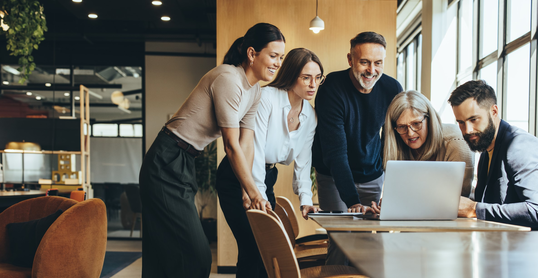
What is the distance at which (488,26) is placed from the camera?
4.66 meters

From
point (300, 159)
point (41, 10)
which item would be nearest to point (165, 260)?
point (300, 159)

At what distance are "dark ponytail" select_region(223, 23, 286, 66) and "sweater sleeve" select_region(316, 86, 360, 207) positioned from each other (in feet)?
2.10

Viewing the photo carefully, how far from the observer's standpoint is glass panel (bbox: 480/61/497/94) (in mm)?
4355

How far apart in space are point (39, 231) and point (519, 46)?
4199 millimetres

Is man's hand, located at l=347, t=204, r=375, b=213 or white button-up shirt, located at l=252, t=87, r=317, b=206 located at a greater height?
white button-up shirt, located at l=252, t=87, r=317, b=206

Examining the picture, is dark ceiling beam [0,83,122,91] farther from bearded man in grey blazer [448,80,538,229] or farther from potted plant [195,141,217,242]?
bearded man in grey blazer [448,80,538,229]

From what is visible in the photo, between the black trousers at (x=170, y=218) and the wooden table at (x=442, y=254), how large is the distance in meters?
0.76

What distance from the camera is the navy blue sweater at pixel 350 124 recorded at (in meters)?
2.52

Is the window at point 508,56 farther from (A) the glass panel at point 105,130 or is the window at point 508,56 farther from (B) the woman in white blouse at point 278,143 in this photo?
(A) the glass panel at point 105,130

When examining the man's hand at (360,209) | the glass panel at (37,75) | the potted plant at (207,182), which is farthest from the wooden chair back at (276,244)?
the glass panel at (37,75)

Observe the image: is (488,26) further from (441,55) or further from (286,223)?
(286,223)

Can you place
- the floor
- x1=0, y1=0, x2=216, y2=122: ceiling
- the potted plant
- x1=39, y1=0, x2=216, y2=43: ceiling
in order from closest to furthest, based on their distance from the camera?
the floor, x1=39, y1=0, x2=216, y2=43: ceiling, the potted plant, x1=0, y1=0, x2=216, y2=122: ceiling

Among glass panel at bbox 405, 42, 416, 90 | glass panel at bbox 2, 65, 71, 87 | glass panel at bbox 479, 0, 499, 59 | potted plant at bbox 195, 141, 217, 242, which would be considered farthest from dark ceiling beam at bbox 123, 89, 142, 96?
glass panel at bbox 479, 0, 499, 59

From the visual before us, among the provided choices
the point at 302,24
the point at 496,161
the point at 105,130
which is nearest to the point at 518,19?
the point at 302,24
